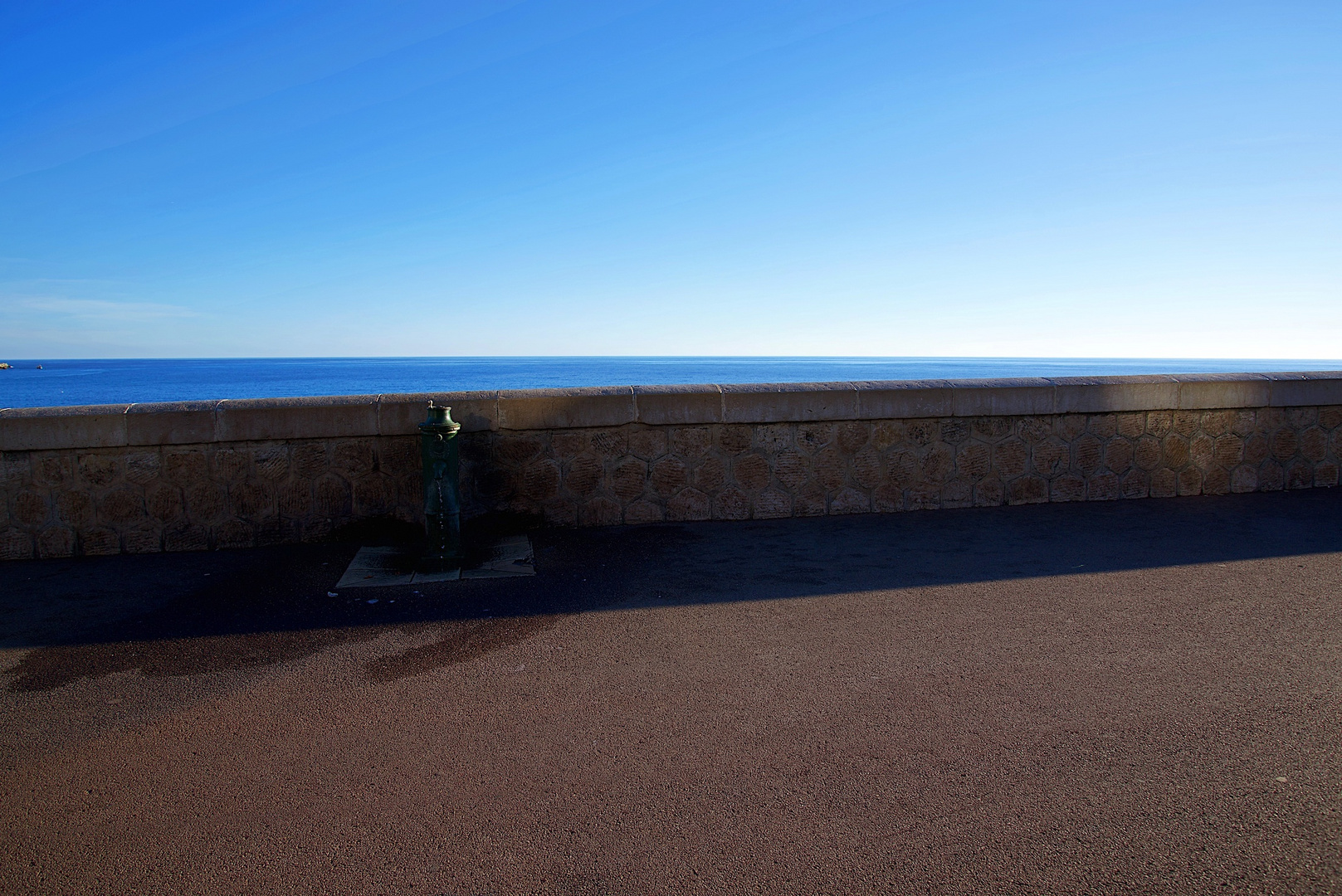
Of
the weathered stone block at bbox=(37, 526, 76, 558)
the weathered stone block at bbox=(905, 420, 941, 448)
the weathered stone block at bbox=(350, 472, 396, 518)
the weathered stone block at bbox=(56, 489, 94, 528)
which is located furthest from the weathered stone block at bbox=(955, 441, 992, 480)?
the weathered stone block at bbox=(37, 526, 76, 558)

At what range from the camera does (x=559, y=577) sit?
5062mm

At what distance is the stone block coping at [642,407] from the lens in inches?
227

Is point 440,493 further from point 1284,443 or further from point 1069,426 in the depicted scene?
point 1284,443

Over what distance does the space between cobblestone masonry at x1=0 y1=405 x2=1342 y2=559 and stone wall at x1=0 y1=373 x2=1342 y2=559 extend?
15mm

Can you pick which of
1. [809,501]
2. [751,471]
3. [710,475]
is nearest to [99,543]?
[710,475]

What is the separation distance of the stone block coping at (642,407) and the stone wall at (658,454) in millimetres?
15

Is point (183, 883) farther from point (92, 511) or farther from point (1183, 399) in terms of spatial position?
point (1183, 399)

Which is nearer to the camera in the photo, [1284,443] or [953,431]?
[953,431]

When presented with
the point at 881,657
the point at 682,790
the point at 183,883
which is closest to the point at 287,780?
the point at 183,883

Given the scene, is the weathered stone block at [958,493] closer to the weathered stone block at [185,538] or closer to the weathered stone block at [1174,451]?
the weathered stone block at [1174,451]

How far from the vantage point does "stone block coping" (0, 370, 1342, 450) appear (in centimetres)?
576

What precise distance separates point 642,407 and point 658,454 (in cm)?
41

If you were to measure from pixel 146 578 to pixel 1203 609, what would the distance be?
20.6ft

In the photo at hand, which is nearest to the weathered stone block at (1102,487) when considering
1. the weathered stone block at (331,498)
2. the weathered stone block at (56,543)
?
the weathered stone block at (331,498)
